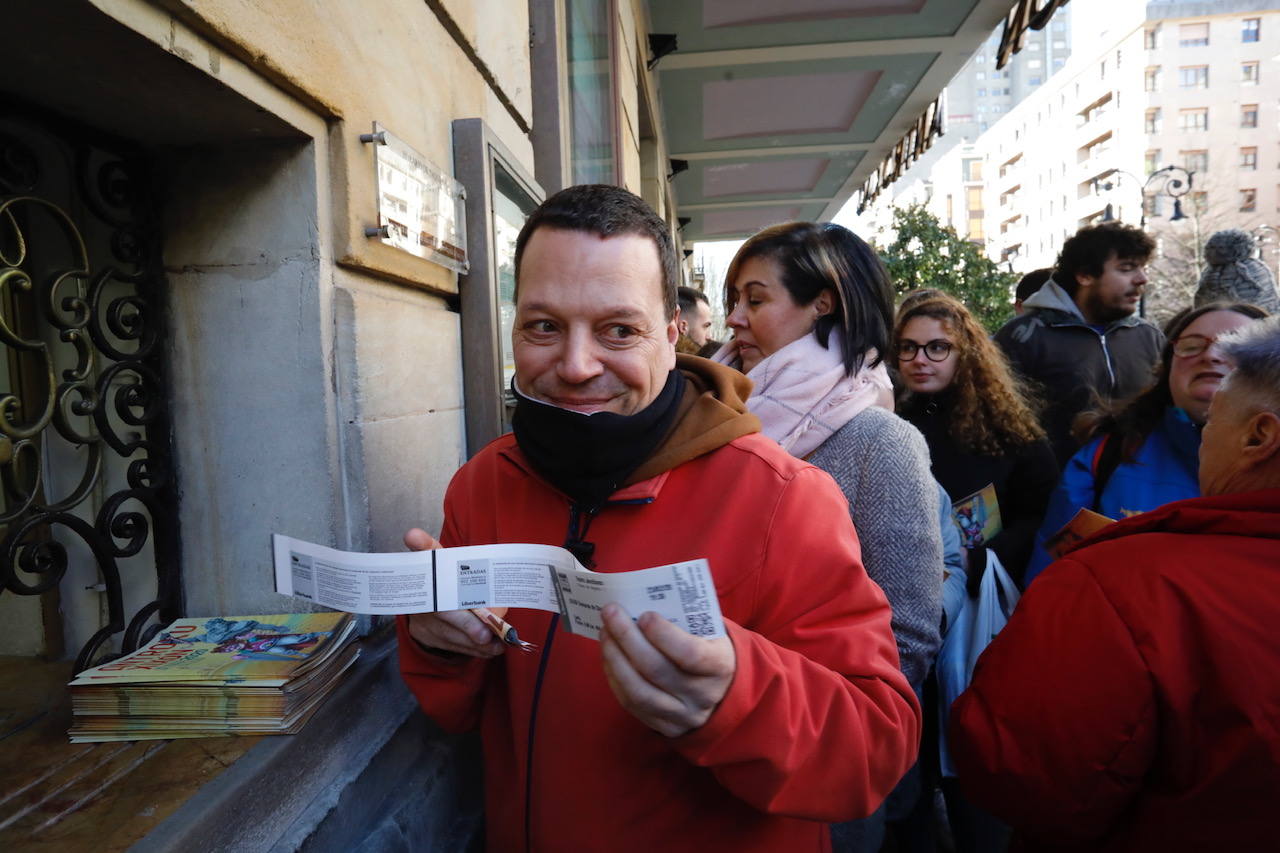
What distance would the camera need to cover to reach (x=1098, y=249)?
3797mm

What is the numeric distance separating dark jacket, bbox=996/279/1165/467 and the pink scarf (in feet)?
6.76

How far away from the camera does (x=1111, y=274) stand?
3770mm

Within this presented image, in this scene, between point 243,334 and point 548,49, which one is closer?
point 243,334

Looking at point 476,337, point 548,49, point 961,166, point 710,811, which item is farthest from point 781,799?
point 961,166

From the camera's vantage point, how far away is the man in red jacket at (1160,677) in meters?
1.28

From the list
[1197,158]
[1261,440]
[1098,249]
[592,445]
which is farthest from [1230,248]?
[1197,158]

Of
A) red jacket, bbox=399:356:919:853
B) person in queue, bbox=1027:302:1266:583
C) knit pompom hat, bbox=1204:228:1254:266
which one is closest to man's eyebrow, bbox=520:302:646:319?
red jacket, bbox=399:356:919:853

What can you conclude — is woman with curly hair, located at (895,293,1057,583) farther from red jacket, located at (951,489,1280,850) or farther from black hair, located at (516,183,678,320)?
black hair, located at (516,183,678,320)

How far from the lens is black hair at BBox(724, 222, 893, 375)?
2.04 m

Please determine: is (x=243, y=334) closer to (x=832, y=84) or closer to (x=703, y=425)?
(x=703, y=425)

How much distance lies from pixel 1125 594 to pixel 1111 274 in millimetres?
2921

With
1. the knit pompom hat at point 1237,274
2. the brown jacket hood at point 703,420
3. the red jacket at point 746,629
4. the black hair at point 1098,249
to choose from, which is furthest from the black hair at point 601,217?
the knit pompom hat at point 1237,274

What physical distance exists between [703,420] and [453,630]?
0.52 m

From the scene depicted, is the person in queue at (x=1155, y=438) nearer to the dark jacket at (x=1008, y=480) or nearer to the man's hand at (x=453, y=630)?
the dark jacket at (x=1008, y=480)
